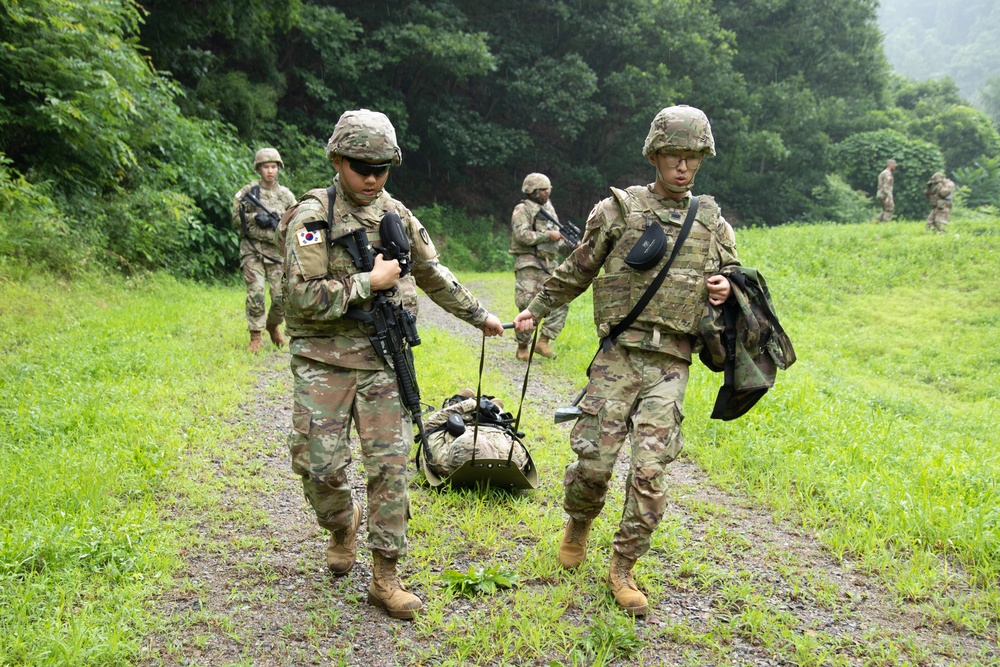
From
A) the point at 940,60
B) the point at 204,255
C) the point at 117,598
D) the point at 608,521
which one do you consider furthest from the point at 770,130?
the point at 940,60

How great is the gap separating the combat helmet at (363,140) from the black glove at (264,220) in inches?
211

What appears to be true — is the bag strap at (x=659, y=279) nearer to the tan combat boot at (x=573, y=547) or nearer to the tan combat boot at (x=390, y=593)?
the tan combat boot at (x=573, y=547)

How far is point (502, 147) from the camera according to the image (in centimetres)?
2728

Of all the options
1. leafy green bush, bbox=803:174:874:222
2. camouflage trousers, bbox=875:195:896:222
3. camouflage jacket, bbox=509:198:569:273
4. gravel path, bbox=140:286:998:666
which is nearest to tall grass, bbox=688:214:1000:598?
gravel path, bbox=140:286:998:666

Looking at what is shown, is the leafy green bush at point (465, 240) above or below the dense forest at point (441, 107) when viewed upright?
below

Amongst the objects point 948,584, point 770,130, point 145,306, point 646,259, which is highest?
point 770,130

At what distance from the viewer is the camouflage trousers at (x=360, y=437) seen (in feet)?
11.6

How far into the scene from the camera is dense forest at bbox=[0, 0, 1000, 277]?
453 inches

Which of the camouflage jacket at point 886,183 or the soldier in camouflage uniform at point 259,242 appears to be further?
the camouflage jacket at point 886,183

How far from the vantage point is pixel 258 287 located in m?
8.65

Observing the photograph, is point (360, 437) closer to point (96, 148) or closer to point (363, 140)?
point (363, 140)

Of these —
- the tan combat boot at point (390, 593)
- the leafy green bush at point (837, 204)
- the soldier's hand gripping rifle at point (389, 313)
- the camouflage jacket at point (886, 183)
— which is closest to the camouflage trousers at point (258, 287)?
the soldier's hand gripping rifle at point (389, 313)

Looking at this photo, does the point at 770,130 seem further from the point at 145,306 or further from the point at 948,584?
the point at 948,584

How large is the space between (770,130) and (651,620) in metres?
33.6
